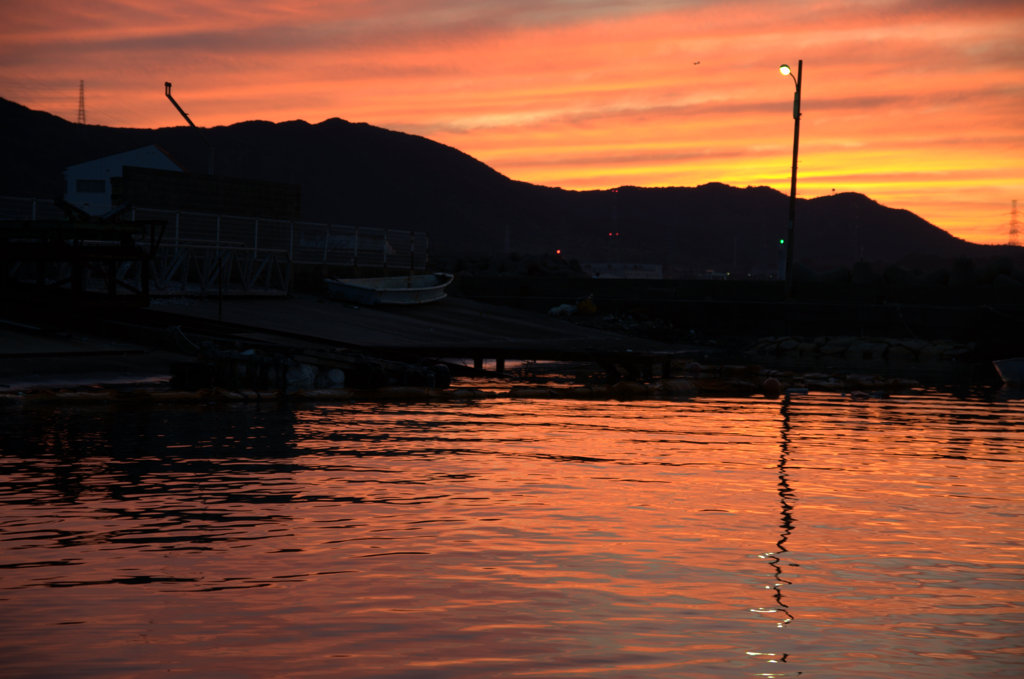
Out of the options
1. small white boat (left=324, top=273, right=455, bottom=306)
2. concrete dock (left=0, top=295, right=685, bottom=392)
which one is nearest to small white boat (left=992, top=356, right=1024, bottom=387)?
concrete dock (left=0, top=295, right=685, bottom=392)

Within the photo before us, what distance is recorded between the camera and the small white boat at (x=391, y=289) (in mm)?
44438

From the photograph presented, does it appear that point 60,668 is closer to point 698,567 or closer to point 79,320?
point 698,567

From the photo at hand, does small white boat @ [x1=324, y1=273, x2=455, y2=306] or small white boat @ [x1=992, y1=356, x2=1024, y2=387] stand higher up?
small white boat @ [x1=324, y1=273, x2=455, y2=306]

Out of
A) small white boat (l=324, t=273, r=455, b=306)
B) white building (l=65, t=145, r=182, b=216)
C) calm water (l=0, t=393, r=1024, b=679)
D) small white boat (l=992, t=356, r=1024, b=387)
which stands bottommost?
calm water (l=0, t=393, r=1024, b=679)

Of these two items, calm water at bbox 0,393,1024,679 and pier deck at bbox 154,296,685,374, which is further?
→ pier deck at bbox 154,296,685,374

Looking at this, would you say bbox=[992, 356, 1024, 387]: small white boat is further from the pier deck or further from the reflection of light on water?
the reflection of light on water

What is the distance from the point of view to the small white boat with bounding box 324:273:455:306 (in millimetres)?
44438

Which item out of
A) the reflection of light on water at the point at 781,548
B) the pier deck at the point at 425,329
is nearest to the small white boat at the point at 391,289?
the pier deck at the point at 425,329

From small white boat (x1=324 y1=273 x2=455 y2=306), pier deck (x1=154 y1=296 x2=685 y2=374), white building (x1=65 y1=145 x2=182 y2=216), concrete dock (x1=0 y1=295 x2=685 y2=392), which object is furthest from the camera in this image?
white building (x1=65 y1=145 x2=182 y2=216)

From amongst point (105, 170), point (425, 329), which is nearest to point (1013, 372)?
point (425, 329)

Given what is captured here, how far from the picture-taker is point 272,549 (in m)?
8.97

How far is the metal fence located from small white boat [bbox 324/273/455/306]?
5.78 feet

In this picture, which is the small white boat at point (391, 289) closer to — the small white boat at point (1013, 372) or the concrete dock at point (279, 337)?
the concrete dock at point (279, 337)

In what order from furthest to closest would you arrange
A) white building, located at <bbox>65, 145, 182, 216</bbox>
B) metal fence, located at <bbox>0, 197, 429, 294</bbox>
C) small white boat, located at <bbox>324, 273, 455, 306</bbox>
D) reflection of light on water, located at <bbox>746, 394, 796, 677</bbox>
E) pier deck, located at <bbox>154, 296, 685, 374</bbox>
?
white building, located at <bbox>65, 145, 182, 216</bbox>, small white boat, located at <bbox>324, 273, 455, 306</bbox>, metal fence, located at <bbox>0, 197, 429, 294</bbox>, pier deck, located at <bbox>154, 296, 685, 374</bbox>, reflection of light on water, located at <bbox>746, 394, 796, 677</bbox>
